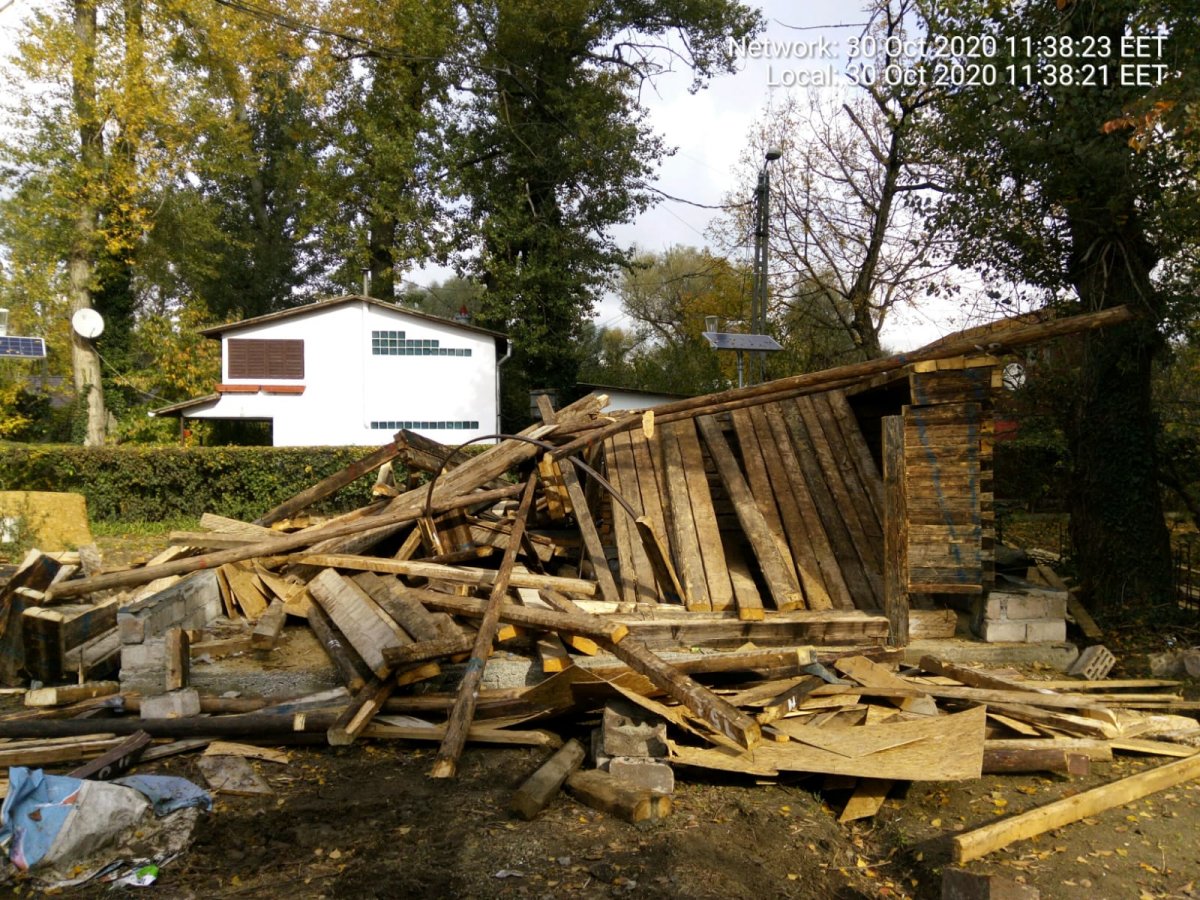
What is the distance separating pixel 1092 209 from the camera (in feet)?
26.1

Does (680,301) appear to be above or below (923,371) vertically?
above

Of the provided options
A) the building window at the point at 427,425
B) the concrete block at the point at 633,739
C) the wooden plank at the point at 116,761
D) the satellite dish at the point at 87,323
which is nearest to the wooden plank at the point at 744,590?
the concrete block at the point at 633,739

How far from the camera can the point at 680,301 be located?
37.7 metres

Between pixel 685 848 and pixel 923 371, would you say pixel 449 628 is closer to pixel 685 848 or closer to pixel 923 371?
pixel 685 848

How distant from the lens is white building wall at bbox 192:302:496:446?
2182cm

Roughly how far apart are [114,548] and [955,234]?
44.8ft

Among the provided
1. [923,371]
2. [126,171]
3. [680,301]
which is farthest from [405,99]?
[923,371]

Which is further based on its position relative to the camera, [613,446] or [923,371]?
[613,446]

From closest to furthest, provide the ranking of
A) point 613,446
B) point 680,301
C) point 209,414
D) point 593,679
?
point 593,679
point 613,446
point 209,414
point 680,301

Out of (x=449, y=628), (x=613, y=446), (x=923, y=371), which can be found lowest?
(x=449, y=628)

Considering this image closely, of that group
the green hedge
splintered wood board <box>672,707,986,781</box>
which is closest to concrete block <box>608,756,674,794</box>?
splintered wood board <box>672,707,986,781</box>

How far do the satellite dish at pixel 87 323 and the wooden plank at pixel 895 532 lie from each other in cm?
2255

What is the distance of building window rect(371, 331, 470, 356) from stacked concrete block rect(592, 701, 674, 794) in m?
18.9

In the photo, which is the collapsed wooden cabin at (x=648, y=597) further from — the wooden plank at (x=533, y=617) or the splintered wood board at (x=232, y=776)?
the splintered wood board at (x=232, y=776)
